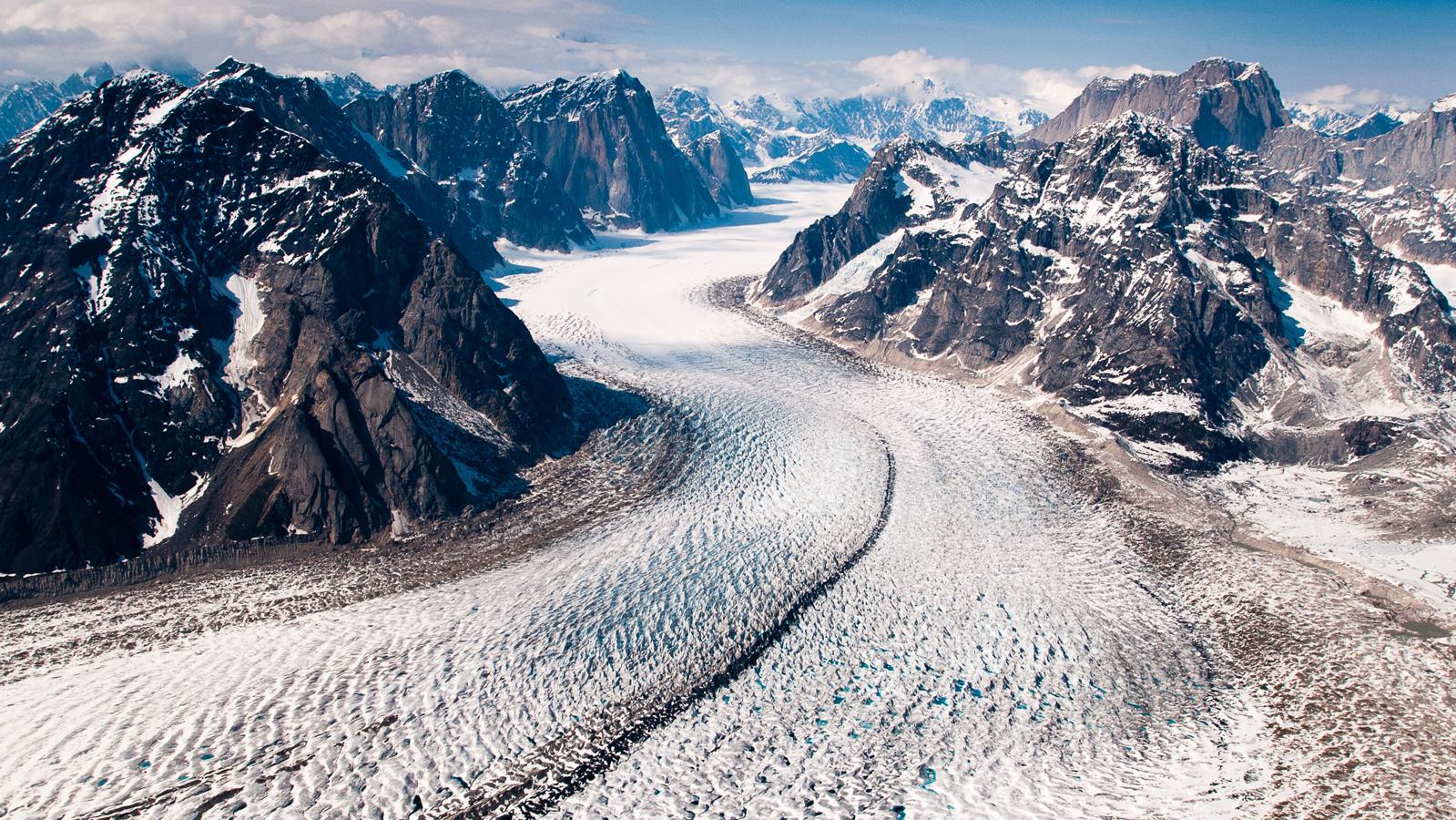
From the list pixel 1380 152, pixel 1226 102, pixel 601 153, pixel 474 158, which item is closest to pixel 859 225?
pixel 474 158

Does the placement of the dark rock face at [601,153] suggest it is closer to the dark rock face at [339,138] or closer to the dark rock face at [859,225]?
the dark rock face at [339,138]

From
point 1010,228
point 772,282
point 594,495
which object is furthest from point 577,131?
point 594,495

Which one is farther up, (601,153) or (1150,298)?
(601,153)

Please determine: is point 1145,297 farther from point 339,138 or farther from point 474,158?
point 474,158

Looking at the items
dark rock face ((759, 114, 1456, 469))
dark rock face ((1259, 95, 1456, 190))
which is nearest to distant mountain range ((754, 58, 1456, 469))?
dark rock face ((759, 114, 1456, 469))

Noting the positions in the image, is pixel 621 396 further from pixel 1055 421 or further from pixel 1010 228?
pixel 1010 228

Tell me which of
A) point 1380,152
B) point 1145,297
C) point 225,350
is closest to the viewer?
point 225,350

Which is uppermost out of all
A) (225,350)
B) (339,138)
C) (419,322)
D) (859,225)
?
(339,138)
